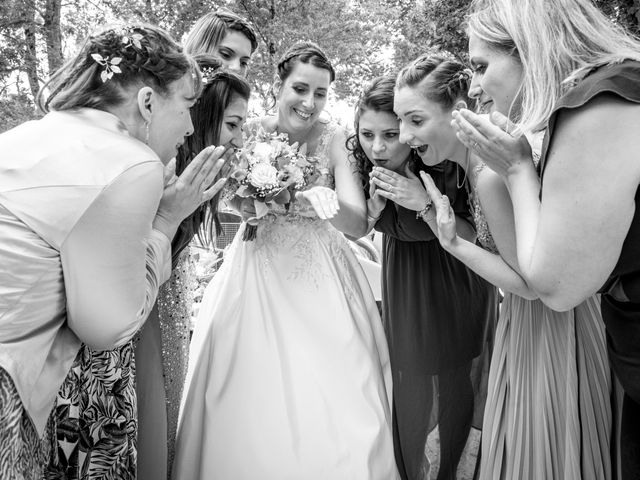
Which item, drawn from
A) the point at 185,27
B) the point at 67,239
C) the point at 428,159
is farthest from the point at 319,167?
the point at 185,27

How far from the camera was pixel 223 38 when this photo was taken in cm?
362

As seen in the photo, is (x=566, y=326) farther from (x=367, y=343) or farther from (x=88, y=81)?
(x=88, y=81)

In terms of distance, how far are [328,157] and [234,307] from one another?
113cm

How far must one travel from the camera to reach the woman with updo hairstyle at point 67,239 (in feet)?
4.36

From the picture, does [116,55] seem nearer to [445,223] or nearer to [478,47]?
[478,47]

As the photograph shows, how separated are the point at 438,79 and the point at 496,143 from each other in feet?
3.77

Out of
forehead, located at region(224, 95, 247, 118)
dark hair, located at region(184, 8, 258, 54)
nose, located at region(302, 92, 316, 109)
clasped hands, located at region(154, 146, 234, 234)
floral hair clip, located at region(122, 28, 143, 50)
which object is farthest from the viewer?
dark hair, located at region(184, 8, 258, 54)

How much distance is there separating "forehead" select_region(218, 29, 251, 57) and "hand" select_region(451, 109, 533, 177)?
230 centimetres

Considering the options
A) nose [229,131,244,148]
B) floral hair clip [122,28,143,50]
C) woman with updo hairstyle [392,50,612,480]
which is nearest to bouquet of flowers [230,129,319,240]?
nose [229,131,244,148]

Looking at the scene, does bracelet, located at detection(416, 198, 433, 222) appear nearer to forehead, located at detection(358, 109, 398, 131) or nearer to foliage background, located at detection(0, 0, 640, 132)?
forehead, located at detection(358, 109, 398, 131)

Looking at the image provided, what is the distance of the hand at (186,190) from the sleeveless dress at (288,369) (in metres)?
0.86

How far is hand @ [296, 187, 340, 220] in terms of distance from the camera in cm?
260

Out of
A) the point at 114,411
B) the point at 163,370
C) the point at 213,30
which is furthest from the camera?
the point at 213,30

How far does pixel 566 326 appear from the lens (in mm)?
2051
